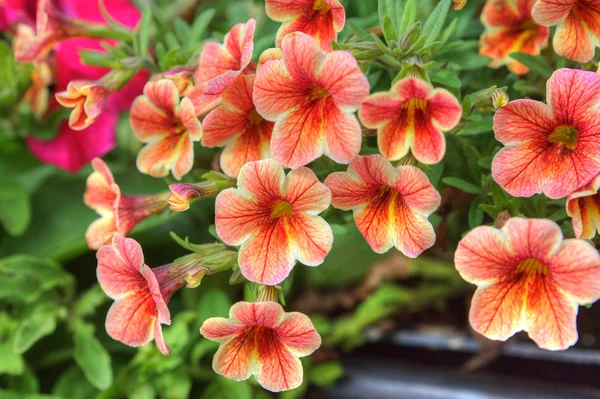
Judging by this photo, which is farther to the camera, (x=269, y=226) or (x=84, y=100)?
(x=84, y=100)

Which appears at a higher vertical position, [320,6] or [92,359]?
[320,6]

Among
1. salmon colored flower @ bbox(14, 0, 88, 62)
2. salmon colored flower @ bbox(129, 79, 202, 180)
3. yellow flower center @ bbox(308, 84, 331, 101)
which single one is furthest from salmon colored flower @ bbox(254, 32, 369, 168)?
salmon colored flower @ bbox(14, 0, 88, 62)

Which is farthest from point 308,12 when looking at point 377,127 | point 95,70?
point 95,70

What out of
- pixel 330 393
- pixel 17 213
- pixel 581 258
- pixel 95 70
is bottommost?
pixel 330 393

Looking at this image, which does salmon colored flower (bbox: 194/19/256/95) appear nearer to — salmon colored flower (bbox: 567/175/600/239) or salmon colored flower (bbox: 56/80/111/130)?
salmon colored flower (bbox: 56/80/111/130)

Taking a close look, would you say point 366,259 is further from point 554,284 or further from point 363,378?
point 554,284

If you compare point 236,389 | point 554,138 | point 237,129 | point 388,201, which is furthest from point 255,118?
point 236,389

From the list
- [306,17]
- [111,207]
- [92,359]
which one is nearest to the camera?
[306,17]

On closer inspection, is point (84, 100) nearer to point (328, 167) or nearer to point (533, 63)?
point (328, 167)
